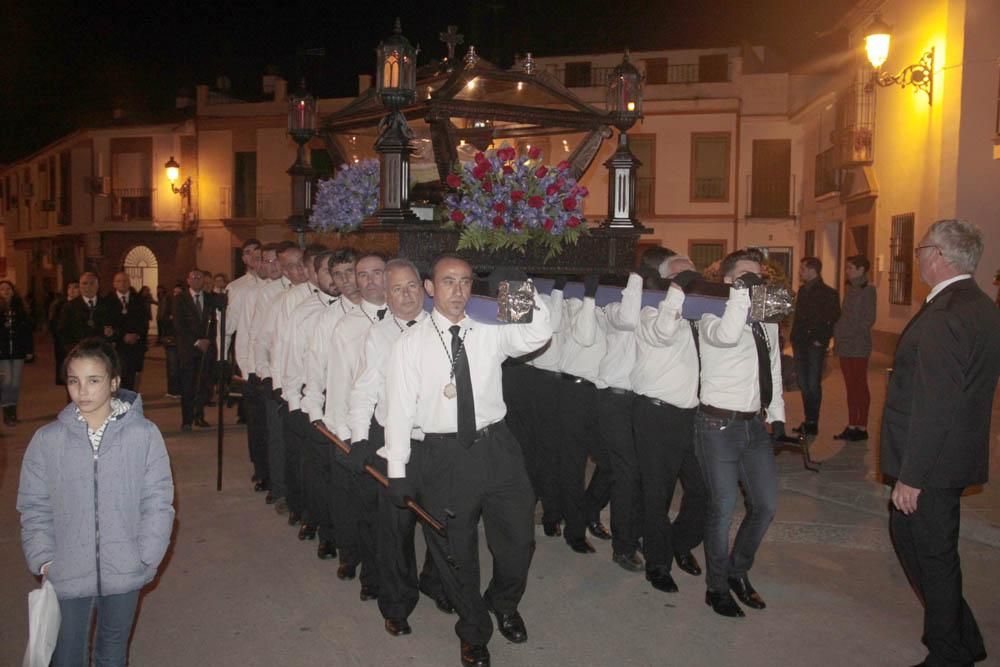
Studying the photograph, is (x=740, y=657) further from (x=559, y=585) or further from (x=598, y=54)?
(x=598, y=54)

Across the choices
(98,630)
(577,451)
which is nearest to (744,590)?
(577,451)

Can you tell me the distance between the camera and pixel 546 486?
682 cm

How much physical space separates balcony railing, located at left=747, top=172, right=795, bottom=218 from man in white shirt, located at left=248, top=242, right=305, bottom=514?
2076 centimetres

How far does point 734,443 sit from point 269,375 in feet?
12.9

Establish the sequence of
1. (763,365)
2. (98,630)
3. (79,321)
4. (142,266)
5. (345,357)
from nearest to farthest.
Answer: (98,630)
(763,365)
(345,357)
(79,321)
(142,266)

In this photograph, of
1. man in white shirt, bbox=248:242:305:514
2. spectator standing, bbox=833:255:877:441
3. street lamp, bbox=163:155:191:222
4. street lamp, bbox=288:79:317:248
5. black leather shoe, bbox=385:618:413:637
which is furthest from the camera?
street lamp, bbox=163:155:191:222

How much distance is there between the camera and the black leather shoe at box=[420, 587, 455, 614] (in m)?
5.42

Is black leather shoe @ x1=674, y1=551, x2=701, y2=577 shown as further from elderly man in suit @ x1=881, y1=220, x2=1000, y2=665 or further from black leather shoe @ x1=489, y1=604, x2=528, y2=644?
elderly man in suit @ x1=881, y1=220, x2=1000, y2=665

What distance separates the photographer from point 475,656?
4.61 metres

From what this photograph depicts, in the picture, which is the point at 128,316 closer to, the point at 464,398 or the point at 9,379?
the point at 9,379

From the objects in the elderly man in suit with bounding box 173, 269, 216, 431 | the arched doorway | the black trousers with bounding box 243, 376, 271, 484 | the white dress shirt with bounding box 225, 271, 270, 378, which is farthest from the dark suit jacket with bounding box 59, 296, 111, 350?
the arched doorway

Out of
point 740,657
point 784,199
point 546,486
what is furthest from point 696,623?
point 784,199

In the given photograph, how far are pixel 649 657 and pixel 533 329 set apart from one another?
1755 millimetres

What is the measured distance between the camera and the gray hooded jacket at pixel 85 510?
12.3 feet
